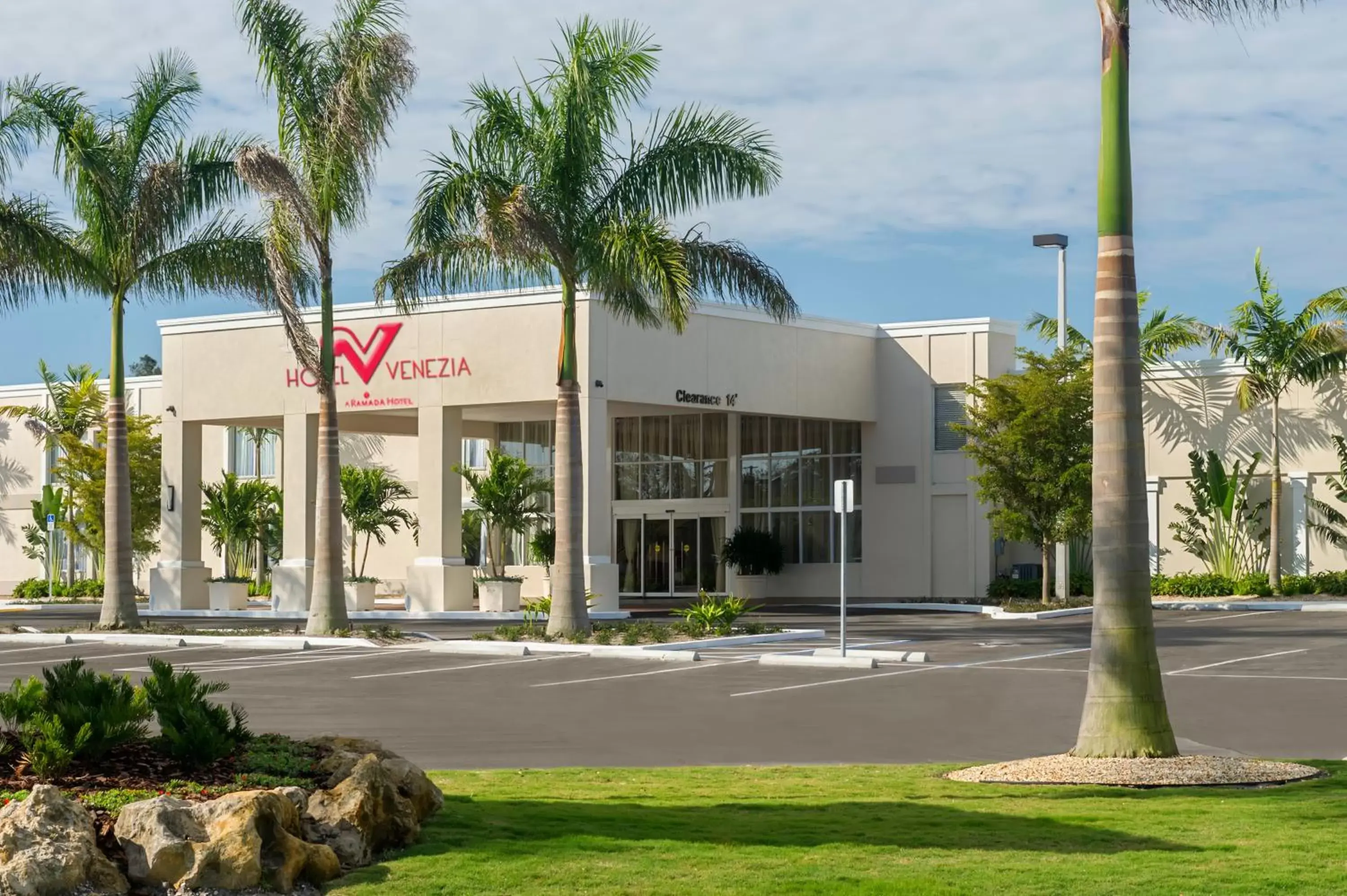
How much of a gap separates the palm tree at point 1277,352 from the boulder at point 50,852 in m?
33.4

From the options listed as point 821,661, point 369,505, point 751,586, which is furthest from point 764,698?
point 369,505

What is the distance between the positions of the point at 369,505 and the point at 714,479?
9.31 metres

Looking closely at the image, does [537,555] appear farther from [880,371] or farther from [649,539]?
[880,371]

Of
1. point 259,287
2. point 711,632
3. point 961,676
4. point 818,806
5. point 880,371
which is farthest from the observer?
point 880,371

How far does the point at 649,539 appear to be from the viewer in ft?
147

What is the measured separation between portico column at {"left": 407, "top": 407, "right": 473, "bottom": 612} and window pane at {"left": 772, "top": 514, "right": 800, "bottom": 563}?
10.1m

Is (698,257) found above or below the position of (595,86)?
below

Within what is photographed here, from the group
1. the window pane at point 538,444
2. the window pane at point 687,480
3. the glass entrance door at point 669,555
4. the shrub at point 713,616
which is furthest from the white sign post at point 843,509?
the window pane at point 538,444

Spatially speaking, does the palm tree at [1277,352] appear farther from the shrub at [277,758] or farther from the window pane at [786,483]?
the shrub at [277,758]

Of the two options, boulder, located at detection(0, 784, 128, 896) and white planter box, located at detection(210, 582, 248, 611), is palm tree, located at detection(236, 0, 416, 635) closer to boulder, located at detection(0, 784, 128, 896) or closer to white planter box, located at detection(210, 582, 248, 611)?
white planter box, located at detection(210, 582, 248, 611)

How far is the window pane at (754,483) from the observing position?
4350 cm

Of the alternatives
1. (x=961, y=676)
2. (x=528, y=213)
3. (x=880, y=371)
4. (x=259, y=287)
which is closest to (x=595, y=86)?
(x=528, y=213)

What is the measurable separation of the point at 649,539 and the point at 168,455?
1246 cm

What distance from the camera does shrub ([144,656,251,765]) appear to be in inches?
360
